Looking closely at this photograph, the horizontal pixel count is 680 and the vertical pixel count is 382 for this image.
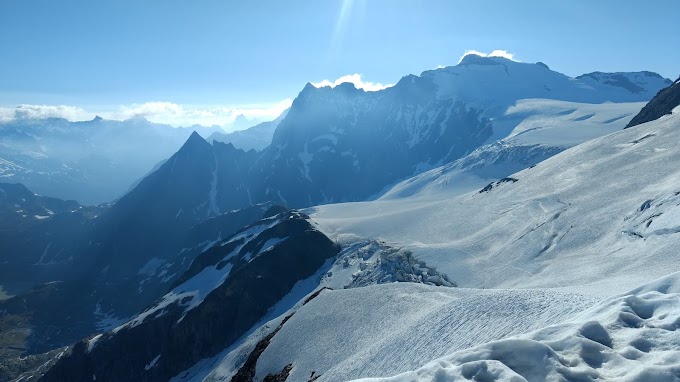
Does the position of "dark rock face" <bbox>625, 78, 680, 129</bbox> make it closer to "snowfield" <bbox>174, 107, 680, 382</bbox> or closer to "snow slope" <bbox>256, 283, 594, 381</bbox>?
"snowfield" <bbox>174, 107, 680, 382</bbox>

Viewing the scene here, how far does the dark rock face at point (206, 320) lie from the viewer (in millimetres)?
89375

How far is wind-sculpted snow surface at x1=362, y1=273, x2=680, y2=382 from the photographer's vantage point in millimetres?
11812

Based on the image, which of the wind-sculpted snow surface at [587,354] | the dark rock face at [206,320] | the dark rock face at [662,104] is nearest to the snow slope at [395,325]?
the wind-sculpted snow surface at [587,354]

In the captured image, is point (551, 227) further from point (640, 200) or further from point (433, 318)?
point (433, 318)

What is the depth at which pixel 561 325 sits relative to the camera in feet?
46.7

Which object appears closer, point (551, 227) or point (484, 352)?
point (484, 352)

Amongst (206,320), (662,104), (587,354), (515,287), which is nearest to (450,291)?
(515,287)

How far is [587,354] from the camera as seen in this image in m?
12.7

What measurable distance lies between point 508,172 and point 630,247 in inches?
5493

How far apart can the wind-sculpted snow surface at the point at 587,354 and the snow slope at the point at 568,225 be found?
17.0 m

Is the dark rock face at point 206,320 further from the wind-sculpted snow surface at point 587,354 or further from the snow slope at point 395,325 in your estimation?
the wind-sculpted snow surface at point 587,354

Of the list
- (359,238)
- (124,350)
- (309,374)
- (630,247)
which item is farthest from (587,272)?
(124,350)

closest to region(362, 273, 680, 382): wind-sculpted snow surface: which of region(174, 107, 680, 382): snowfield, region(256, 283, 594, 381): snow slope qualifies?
region(174, 107, 680, 382): snowfield

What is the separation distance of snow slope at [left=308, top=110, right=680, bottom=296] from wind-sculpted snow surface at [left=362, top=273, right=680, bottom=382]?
55.8ft
